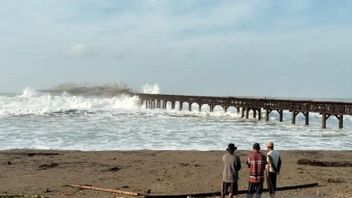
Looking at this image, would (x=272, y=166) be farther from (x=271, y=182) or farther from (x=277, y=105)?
(x=277, y=105)

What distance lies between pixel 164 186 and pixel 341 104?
98.7 ft

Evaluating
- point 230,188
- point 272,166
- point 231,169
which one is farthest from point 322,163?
point 231,169

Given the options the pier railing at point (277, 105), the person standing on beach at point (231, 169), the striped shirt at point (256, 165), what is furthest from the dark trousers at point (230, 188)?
the pier railing at point (277, 105)

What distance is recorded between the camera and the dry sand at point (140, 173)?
13078 millimetres

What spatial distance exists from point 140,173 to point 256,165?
6441 mm

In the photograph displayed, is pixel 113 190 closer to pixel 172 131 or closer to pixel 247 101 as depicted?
pixel 172 131

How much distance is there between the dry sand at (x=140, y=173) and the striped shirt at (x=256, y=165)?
1.90 m

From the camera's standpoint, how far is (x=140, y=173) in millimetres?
16000

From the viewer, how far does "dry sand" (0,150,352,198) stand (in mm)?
13078

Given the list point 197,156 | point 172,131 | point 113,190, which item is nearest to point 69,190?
point 113,190

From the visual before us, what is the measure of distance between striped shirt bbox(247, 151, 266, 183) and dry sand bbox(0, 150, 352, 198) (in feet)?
6.23

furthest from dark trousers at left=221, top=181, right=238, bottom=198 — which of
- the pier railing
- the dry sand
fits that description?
the pier railing

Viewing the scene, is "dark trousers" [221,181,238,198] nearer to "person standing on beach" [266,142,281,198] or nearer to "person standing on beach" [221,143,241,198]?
"person standing on beach" [221,143,241,198]

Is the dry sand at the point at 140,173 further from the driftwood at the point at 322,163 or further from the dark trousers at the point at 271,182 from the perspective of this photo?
the dark trousers at the point at 271,182
